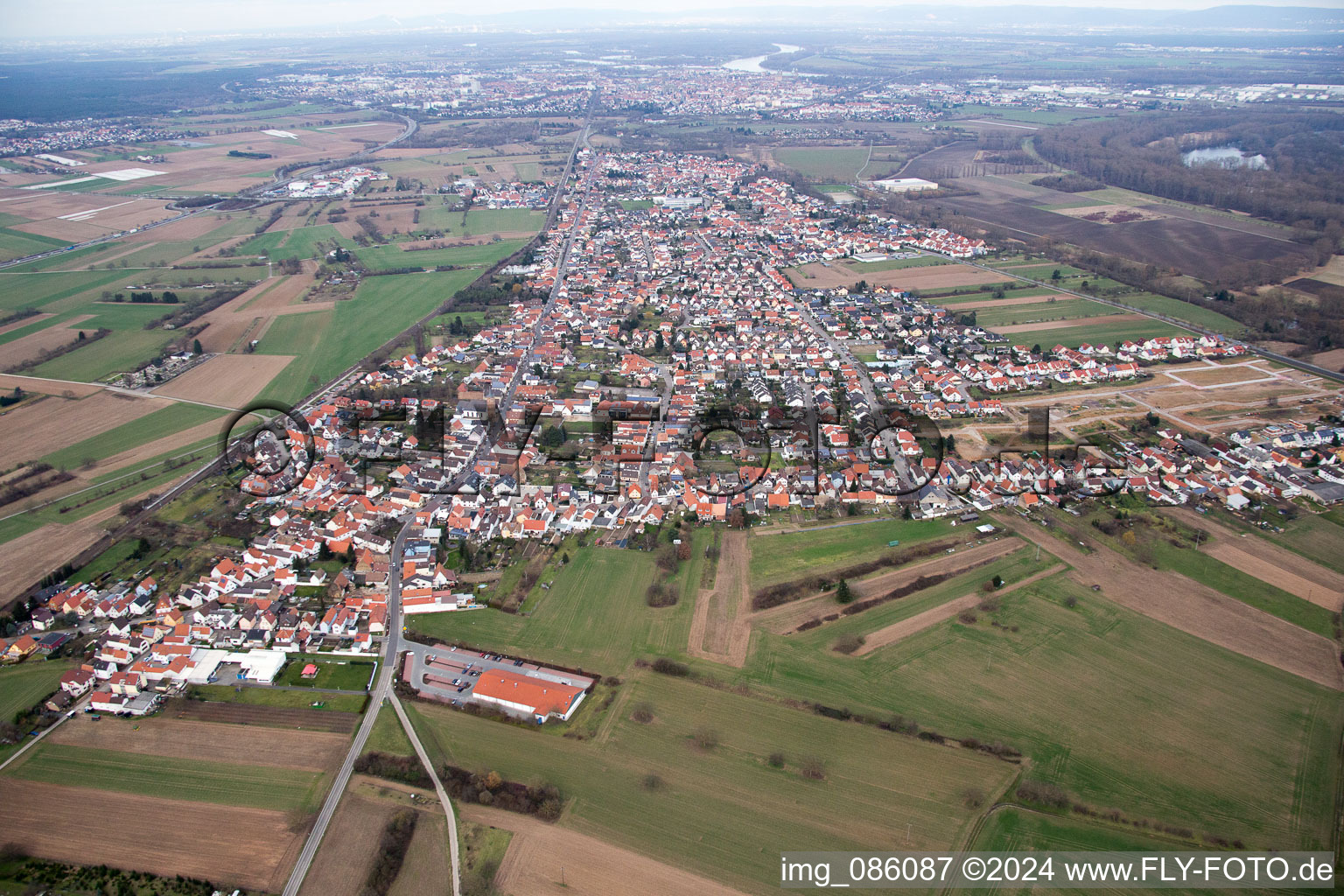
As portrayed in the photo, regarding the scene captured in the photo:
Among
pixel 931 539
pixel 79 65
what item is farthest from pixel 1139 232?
pixel 79 65

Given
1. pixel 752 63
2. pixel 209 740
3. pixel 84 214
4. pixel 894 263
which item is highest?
pixel 752 63

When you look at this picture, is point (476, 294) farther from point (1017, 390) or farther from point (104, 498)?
point (1017, 390)

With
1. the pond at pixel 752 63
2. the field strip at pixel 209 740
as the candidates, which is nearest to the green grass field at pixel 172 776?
the field strip at pixel 209 740

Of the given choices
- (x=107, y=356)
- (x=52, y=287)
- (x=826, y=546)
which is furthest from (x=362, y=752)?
(x=52, y=287)

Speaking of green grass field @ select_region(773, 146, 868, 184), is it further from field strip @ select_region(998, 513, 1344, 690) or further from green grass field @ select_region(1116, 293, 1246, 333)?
field strip @ select_region(998, 513, 1344, 690)

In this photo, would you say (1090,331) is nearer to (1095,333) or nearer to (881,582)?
(1095,333)

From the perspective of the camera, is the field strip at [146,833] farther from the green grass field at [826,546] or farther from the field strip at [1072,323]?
the field strip at [1072,323]
